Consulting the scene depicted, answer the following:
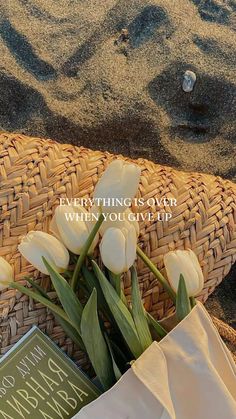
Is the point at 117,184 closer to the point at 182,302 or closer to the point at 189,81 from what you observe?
the point at 182,302

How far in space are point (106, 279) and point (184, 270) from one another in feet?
0.35

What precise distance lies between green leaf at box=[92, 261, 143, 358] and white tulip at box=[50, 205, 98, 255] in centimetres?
5

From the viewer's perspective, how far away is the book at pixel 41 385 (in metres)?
0.81

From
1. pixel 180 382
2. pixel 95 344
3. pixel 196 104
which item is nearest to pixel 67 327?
pixel 95 344

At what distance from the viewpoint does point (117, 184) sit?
2.60 feet

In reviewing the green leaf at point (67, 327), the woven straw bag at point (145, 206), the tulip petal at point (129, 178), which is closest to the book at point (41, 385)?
the green leaf at point (67, 327)

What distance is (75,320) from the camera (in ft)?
2.57

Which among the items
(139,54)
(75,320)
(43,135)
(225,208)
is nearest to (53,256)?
(75,320)

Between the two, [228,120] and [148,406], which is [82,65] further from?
[148,406]

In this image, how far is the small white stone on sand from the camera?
131 cm

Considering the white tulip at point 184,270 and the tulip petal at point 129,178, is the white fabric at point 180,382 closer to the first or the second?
the white tulip at point 184,270

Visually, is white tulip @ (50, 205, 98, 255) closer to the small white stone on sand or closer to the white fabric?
the white fabric

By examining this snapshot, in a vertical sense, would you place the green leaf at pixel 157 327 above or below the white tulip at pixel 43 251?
below

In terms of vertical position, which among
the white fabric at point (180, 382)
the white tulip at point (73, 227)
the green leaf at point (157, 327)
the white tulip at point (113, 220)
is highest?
the white tulip at point (73, 227)
